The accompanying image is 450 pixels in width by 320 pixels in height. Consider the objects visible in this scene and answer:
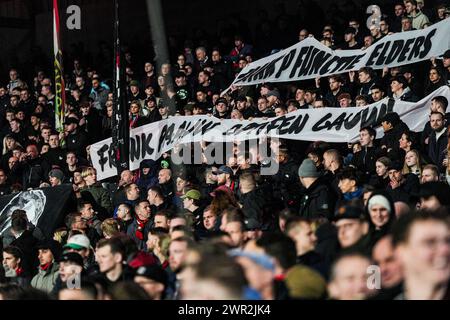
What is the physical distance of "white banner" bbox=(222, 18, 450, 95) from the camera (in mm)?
12414

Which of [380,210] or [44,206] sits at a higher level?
[44,206]

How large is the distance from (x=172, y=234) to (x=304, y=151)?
4789 mm

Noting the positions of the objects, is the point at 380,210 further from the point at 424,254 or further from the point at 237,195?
the point at 237,195

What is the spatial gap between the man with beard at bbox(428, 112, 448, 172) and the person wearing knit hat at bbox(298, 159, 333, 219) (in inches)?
62.0

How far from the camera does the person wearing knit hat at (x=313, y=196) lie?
8.75 metres

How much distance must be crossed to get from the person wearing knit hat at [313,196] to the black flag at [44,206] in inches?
156

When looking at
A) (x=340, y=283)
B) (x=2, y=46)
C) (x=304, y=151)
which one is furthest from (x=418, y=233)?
(x=2, y=46)

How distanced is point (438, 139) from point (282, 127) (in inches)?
92.2

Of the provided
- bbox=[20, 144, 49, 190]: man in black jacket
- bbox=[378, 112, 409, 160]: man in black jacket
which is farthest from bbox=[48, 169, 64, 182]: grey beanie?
bbox=[378, 112, 409, 160]: man in black jacket

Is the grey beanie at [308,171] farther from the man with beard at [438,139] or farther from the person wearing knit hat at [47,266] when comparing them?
the person wearing knit hat at [47,266]

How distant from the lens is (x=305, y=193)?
916cm

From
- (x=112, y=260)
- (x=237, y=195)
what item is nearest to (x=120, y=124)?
(x=237, y=195)

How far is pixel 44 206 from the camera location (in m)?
12.3

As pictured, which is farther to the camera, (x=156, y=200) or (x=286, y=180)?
(x=156, y=200)
